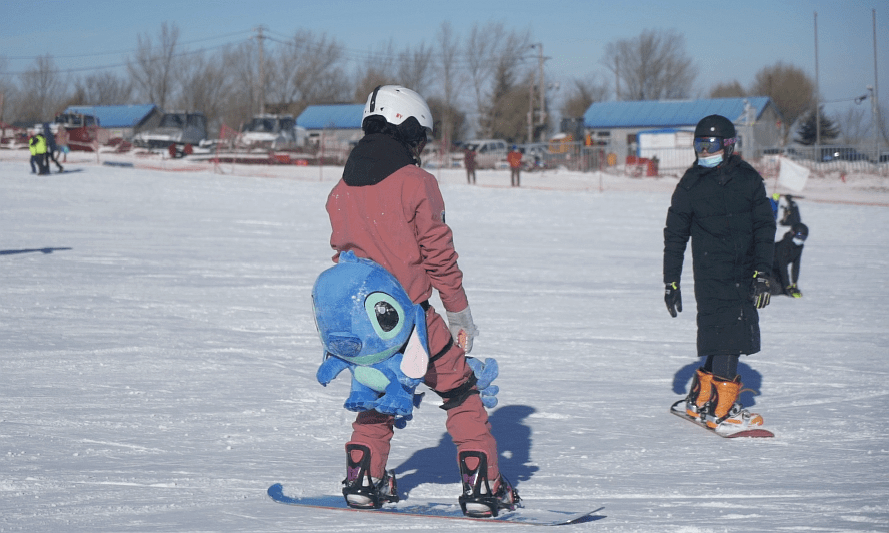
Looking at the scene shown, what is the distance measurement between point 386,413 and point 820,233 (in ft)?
57.2

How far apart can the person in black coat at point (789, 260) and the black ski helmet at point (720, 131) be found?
6.37 metres

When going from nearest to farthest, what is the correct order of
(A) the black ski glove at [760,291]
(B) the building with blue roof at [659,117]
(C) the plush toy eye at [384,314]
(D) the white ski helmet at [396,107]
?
1. (C) the plush toy eye at [384,314]
2. (D) the white ski helmet at [396,107]
3. (A) the black ski glove at [760,291]
4. (B) the building with blue roof at [659,117]

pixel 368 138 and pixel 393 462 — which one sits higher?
pixel 368 138

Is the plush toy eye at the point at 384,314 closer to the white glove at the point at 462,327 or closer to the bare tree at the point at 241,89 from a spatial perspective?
the white glove at the point at 462,327

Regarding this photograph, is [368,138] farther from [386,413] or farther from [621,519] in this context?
[621,519]

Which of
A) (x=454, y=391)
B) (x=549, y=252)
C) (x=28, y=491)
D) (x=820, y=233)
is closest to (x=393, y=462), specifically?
(x=454, y=391)

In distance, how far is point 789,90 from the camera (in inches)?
2987

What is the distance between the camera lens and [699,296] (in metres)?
5.29

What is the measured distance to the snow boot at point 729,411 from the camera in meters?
5.24

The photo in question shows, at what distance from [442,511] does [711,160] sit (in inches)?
107

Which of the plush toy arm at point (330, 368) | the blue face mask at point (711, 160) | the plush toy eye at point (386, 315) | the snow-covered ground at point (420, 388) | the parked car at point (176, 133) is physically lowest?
the snow-covered ground at point (420, 388)

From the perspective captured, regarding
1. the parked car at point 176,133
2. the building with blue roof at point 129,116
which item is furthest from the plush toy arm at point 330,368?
the building with blue roof at point 129,116

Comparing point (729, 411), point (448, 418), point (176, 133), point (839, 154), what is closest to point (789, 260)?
point (729, 411)

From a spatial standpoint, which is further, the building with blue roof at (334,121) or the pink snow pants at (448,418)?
the building with blue roof at (334,121)
